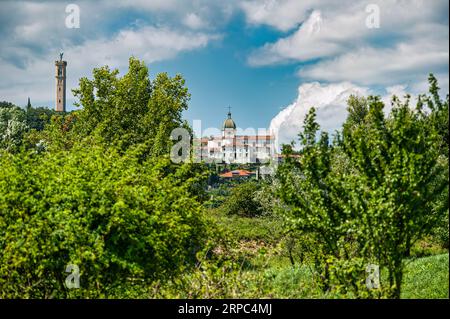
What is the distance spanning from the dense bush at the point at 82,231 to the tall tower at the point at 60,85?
6516 inches

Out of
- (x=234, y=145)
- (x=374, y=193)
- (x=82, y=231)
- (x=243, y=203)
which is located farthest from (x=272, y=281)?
(x=234, y=145)

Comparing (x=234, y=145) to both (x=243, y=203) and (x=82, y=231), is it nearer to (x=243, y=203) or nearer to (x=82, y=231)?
(x=243, y=203)

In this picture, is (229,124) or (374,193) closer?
(374,193)

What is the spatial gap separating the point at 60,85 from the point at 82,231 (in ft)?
551

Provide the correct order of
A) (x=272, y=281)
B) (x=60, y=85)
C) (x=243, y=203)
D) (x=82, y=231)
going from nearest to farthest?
1. (x=82, y=231)
2. (x=272, y=281)
3. (x=243, y=203)
4. (x=60, y=85)

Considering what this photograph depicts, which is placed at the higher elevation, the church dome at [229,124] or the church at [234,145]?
the church dome at [229,124]

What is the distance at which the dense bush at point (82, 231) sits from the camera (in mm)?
8625

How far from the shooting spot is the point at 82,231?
28.1 ft

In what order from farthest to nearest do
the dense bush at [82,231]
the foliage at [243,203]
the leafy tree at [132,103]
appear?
the foliage at [243,203] → the leafy tree at [132,103] → the dense bush at [82,231]

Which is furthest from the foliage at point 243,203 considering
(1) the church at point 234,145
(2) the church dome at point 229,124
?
(2) the church dome at point 229,124

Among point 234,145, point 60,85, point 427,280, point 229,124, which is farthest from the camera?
point 60,85

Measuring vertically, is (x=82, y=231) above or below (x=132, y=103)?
below

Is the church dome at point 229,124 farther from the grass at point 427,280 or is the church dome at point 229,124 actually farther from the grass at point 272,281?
the grass at point 427,280
